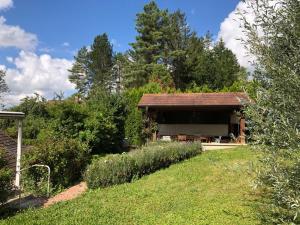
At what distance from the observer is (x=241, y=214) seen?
8789mm

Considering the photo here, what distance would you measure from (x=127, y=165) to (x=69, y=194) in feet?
7.83

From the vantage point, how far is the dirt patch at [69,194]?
12.0 metres

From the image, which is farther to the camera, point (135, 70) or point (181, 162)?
point (135, 70)

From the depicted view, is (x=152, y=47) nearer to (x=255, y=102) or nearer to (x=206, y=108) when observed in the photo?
(x=206, y=108)

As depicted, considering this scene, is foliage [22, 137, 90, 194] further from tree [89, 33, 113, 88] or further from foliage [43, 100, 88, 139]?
tree [89, 33, 113, 88]

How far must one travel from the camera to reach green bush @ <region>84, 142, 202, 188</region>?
43.6 feet

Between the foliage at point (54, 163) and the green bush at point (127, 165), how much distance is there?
111 cm

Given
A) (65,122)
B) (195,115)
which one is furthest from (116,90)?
(65,122)

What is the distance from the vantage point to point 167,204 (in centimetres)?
1027

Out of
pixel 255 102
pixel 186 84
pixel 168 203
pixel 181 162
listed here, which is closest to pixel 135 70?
pixel 186 84

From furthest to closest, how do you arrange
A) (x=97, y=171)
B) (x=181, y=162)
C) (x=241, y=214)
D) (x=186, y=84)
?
(x=186, y=84), (x=181, y=162), (x=97, y=171), (x=241, y=214)

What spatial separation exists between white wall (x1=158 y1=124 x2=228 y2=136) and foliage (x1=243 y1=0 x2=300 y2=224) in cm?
2145

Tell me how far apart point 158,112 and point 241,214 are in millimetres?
19018

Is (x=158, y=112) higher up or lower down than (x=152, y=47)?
lower down
